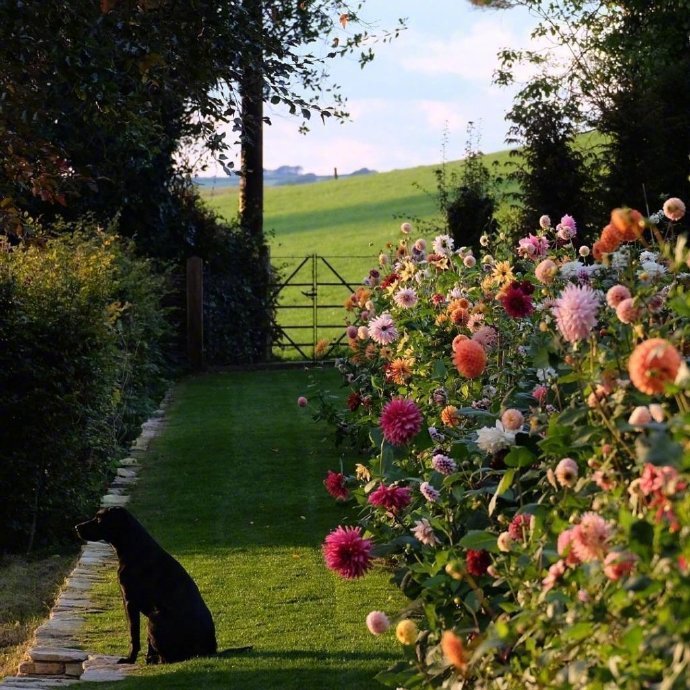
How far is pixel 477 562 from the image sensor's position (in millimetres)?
3666

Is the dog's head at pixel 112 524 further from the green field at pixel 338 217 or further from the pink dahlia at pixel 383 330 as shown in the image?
the green field at pixel 338 217

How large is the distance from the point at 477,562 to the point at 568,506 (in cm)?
52

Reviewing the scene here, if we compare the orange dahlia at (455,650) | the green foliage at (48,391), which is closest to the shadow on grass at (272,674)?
the orange dahlia at (455,650)

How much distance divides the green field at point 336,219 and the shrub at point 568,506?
23834 millimetres

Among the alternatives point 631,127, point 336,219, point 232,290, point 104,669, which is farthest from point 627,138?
point 336,219

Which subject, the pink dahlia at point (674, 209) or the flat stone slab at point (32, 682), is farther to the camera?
the flat stone slab at point (32, 682)

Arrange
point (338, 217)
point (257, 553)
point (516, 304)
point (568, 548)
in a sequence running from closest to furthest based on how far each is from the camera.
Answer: point (568, 548) → point (516, 304) → point (257, 553) → point (338, 217)

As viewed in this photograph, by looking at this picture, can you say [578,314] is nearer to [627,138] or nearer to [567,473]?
[567,473]

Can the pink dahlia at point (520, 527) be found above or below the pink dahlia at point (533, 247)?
below

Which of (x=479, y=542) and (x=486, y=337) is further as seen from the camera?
(x=486, y=337)

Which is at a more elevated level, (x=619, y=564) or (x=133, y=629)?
(x=619, y=564)

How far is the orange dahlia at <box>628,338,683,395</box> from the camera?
99.3 inches

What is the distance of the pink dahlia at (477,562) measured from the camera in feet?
12.0

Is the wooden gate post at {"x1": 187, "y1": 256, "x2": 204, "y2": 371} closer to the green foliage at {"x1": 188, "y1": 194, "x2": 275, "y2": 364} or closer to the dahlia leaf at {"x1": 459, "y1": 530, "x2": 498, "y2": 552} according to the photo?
the green foliage at {"x1": 188, "y1": 194, "x2": 275, "y2": 364}
